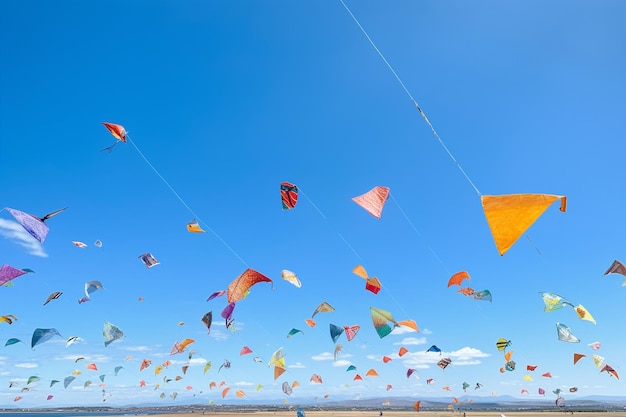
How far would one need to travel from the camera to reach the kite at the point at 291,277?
20.1 metres

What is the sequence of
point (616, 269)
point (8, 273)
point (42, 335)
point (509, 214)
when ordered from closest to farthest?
point (509, 214), point (8, 273), point (616, 269), point (42, 335)

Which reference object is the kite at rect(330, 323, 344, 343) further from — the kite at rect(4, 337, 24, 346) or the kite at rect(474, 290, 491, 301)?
the kite at rect(4, 337, 24, 346)

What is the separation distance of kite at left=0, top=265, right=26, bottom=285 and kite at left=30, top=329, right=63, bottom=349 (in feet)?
23.8

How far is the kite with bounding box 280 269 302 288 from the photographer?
20.1 m

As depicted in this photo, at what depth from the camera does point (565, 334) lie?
2120 centimetres

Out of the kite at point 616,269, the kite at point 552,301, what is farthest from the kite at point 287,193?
the kite at point 616,269

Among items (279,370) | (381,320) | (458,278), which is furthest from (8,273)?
(458,278)

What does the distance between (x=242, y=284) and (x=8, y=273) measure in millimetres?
9259

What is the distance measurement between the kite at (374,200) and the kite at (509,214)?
16.9 ft

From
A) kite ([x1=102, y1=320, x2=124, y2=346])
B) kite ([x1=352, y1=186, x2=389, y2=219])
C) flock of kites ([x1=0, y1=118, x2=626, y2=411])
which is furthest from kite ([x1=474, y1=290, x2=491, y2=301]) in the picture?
kite ([x1=102, y1=320, x2=124, y2=346])

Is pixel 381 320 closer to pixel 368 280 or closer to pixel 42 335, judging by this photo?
pixel 368 280

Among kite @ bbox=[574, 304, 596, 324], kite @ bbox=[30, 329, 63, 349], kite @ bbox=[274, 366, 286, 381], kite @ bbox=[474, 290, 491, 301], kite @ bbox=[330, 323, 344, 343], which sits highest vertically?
kite @ bbox=[474, 290, 491, 301]

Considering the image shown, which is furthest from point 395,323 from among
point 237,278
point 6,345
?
point 6,345

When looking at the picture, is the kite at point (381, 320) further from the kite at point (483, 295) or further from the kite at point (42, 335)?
the kite at point (42, 335)
